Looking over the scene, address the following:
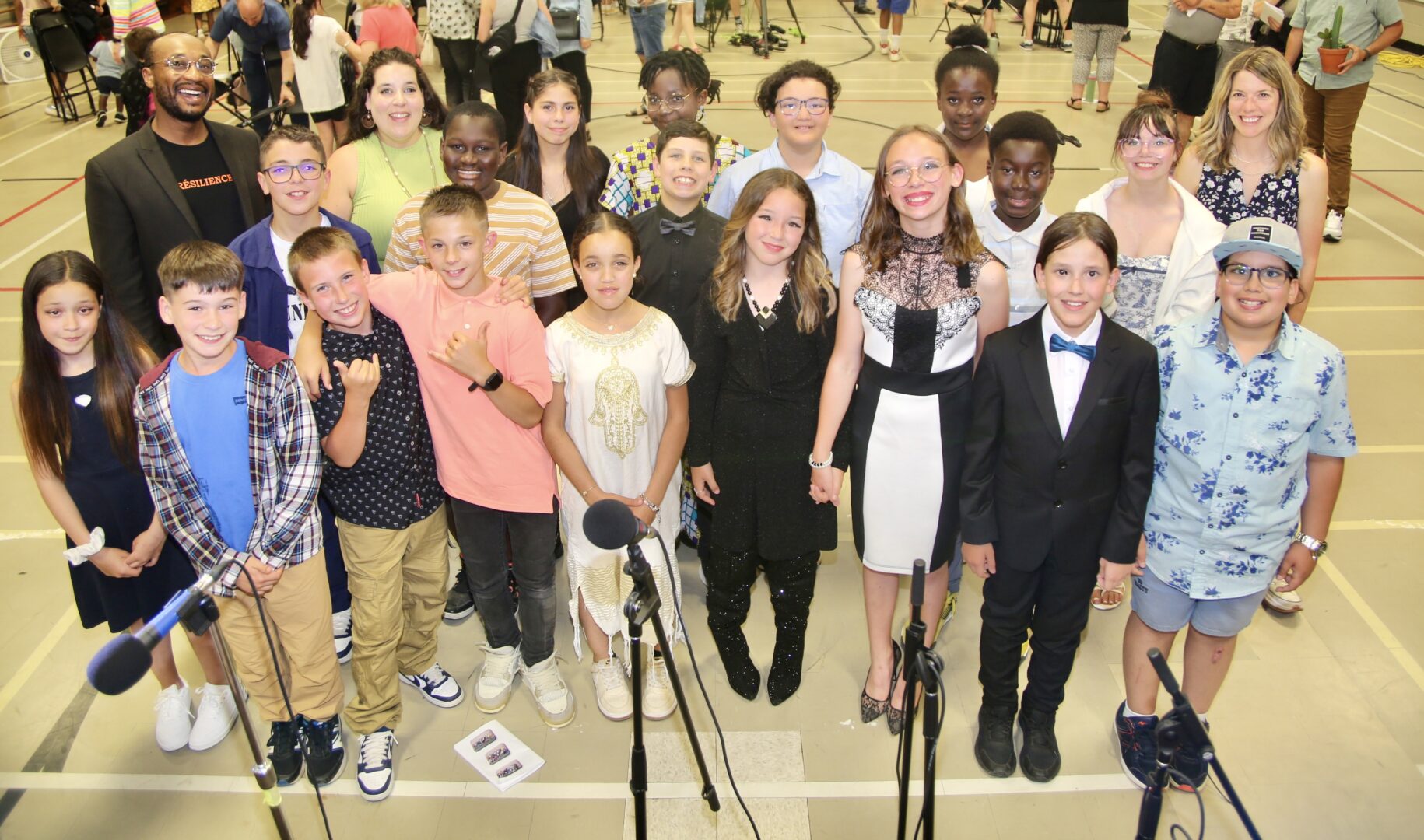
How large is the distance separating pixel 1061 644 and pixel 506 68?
614 cm

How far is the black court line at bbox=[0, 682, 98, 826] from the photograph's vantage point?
10.7 feet

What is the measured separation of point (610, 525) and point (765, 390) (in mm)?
1233

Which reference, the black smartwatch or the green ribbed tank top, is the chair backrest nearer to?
the green ribbed tank top

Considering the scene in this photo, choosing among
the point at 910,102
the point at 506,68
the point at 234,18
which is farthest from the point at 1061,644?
the point at 910,102

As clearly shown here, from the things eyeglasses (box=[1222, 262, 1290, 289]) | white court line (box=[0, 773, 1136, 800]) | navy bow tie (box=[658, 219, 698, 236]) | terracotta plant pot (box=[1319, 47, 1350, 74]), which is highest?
terracotta plant pot (box=[1319, 47, 1350, 74])

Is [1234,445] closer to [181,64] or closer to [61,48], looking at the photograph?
[181,64]

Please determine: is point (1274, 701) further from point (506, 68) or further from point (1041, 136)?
point (506, 68)

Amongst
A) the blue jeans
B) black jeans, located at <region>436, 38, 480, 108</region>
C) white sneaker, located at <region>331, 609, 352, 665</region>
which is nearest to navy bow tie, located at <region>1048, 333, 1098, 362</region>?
white sneaker, located at <region>331, 609, 352, 665</region>

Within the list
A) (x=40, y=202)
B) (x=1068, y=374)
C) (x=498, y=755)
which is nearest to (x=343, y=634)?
(x=498, y=755)

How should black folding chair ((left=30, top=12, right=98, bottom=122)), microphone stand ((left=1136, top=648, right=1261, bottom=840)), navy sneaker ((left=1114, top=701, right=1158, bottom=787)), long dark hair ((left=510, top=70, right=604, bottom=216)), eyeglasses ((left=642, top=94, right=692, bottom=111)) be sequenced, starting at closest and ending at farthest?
microphone stand ((left=1136, top=648, right=1261, bottom=840)), navy sneaker ((left=1114, top=701, right=1158, bottom=787)), long dark hair ((left=510, top=70, right=604, bottom=216)), eyeglasses ((left=642, top=94, right=692, bottom=111)), black folding chair ((left=30, top=12, right=98, bottom=122))

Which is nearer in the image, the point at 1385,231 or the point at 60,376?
the point at 60,376

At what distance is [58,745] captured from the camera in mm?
3459

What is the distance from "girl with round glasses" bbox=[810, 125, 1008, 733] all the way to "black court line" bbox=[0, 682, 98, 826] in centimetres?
267

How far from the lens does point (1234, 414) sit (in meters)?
2.72
